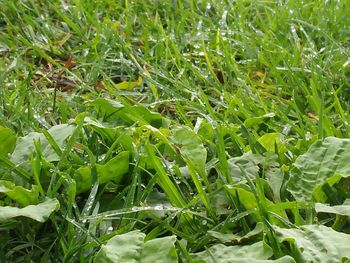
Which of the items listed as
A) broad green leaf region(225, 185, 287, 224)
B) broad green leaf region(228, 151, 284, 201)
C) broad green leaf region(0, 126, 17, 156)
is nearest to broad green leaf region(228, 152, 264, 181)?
broad green leaf region(228, 151, 284, 201)

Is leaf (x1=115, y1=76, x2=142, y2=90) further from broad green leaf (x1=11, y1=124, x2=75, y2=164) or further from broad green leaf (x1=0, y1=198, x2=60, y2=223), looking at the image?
broad green leaf (x1=0, y1=198, x2=60, y2=223)

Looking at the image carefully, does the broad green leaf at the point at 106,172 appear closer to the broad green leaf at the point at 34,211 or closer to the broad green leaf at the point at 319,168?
the broad green leaf at the point at 34,211

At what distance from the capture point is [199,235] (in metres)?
1.47

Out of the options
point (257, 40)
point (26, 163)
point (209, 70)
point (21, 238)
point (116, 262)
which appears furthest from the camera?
point (257, 40)

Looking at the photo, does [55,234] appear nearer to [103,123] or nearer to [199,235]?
[199,235]

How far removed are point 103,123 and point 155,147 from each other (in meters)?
0.20

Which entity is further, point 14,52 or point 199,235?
point 14,52

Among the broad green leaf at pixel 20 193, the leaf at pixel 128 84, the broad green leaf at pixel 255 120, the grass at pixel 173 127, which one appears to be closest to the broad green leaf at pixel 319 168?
the grass at pixel 173 127

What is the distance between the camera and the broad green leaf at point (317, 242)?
1.28 metres

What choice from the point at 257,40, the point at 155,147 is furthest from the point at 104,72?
the point at 155,147

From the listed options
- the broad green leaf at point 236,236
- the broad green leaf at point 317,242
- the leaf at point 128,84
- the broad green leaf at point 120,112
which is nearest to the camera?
the broad green leaf at point 317,242

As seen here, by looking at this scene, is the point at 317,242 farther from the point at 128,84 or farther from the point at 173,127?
the point at 128,84

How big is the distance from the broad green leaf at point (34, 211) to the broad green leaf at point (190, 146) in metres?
0.34

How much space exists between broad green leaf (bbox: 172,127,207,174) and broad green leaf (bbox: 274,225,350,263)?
328mm
